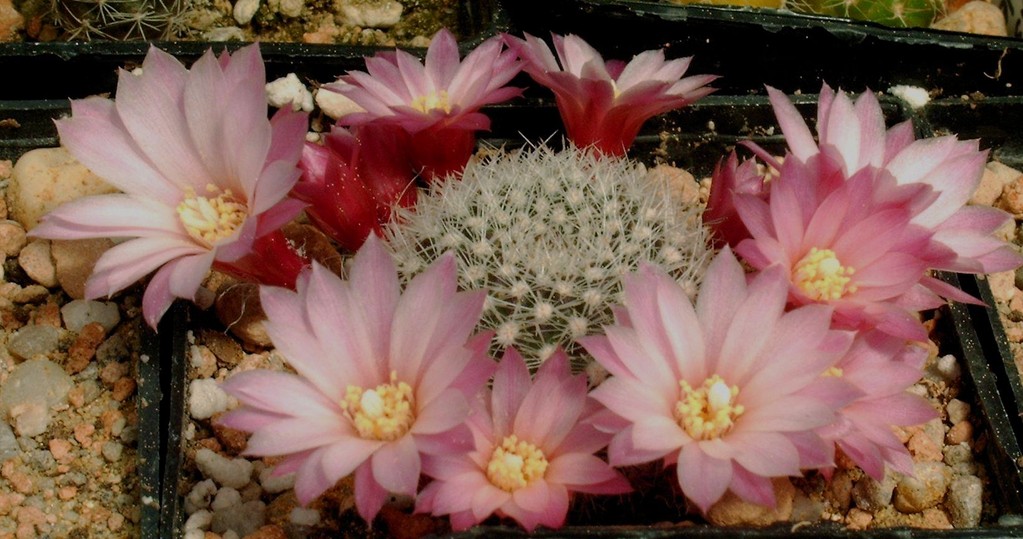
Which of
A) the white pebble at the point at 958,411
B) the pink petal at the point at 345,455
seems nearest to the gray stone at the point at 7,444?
the pink petal at the point at 345,455

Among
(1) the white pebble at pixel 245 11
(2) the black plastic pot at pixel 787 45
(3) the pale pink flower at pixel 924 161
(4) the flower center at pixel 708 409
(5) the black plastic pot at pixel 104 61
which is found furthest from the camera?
(1) the white pebble at pixel 245 11

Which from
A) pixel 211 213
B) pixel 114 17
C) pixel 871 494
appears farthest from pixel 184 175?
pixel 871 494

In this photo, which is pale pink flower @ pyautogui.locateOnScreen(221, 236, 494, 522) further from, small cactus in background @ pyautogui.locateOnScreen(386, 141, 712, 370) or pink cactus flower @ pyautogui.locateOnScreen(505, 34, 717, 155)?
pink cactus flower @ pyautogui.locateOnScreen(505, 34, 717, 155)

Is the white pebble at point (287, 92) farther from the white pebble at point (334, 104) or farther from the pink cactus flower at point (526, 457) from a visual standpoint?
the pink cactus flower at point (526, 457)

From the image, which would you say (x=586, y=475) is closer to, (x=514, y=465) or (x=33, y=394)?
(x=514, y=465)

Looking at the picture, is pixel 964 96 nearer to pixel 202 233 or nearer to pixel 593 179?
pixel 593 179

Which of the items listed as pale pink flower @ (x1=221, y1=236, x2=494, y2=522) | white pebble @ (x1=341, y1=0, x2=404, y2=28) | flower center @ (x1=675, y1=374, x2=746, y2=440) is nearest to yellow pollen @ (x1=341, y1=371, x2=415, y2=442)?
pale pink flower @ (x1=221, y1=236, x2=494, y2=522)
